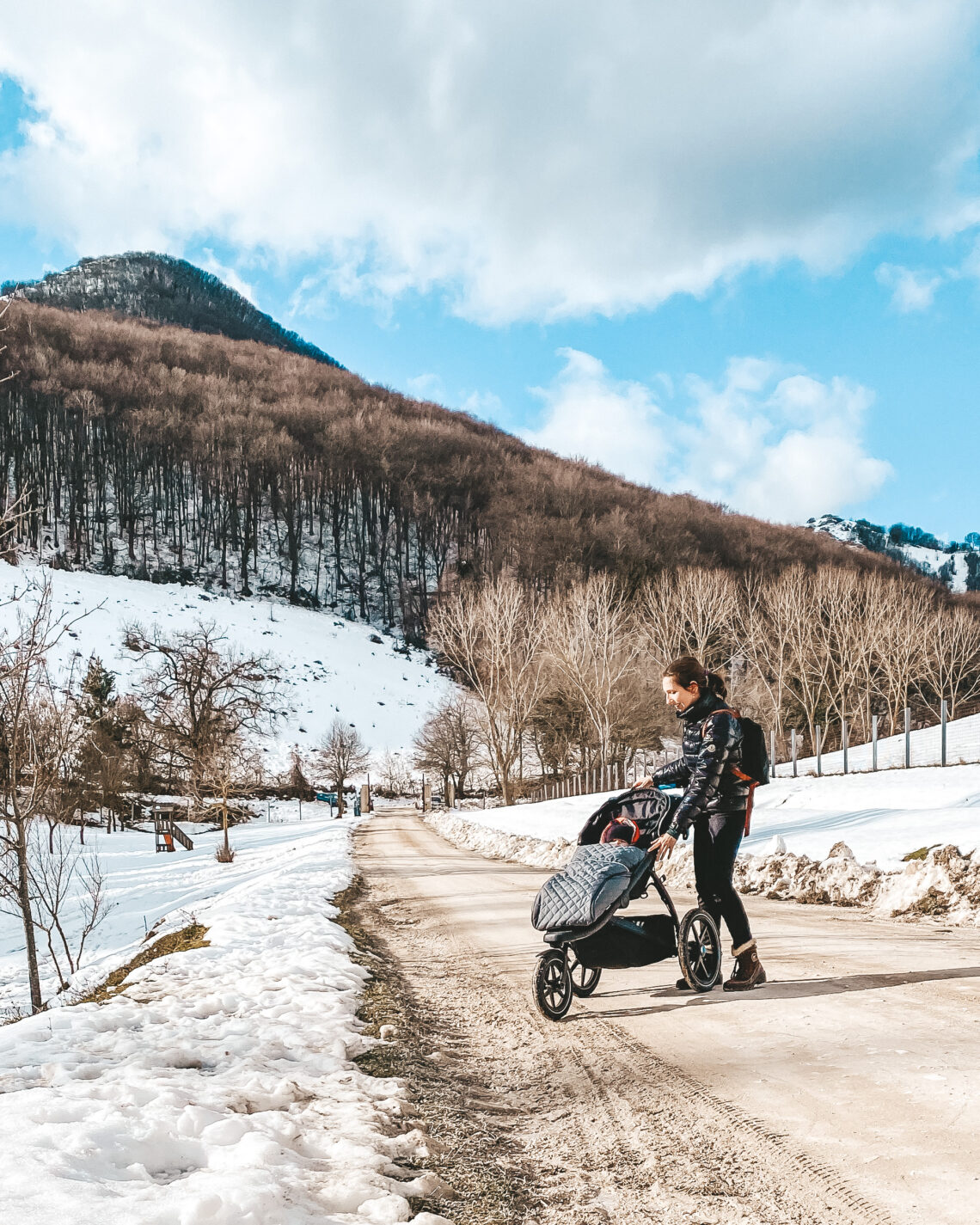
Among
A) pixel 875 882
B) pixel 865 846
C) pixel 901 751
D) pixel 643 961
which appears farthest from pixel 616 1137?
pixel 901 751

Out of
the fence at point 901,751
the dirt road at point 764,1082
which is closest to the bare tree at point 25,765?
the dirt road at point 764,1082

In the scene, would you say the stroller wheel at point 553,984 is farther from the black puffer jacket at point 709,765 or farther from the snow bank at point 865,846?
the snow bank at point 865,846

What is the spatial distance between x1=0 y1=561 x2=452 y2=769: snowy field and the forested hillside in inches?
239

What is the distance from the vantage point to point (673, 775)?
5395mm

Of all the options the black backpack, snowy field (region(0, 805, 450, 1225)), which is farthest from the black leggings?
snowy field (region(0, 805, 450, 1225))

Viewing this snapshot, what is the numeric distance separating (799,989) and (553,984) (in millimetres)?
1553

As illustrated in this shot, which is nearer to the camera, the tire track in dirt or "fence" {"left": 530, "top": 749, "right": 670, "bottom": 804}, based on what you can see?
the tire track in dirt

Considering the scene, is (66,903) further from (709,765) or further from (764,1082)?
(764,1082)

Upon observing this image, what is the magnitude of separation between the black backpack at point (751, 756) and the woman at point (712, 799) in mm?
39

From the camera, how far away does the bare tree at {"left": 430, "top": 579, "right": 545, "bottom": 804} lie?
35406 mm

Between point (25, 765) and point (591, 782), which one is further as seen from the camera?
point (591, 782)

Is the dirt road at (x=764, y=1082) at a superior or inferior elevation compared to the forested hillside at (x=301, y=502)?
inferior

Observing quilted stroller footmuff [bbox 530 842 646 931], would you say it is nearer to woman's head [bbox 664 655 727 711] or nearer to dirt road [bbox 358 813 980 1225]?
dirt road [bbox 358 813 980 1225]

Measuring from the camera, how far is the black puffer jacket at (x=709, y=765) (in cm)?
507
